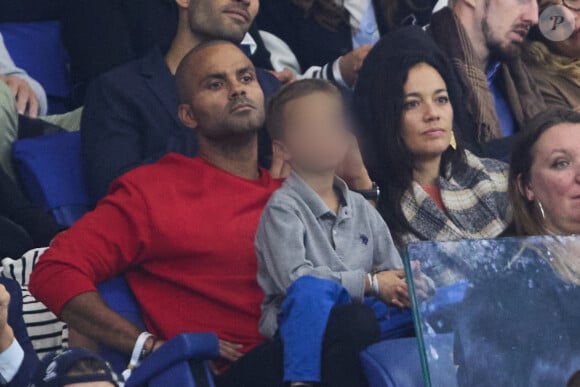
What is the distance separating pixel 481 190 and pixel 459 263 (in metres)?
1.39

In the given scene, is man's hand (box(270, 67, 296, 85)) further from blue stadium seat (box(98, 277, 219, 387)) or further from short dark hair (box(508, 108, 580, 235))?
blue stadium seat (box(98, 277, 219, 387))

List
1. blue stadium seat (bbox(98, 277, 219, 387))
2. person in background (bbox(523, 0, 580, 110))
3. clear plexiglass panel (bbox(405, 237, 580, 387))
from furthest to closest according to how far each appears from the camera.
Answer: person in background (bbox(523, 0, 580, 110)), blue stadium seat (bbox(98, 277, 219, 387)), clear plexiglass panel (bbox(405, 237, 580, 387))

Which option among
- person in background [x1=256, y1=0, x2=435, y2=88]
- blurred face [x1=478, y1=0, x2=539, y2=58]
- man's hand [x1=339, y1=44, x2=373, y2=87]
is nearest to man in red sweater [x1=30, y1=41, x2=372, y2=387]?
man's hand [x1=339, y1=44, x2=373, y2=87]

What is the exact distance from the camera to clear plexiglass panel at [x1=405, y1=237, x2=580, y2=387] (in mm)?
2115

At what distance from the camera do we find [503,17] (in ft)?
14.2

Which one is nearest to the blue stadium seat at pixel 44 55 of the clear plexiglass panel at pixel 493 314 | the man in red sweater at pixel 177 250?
the man in red sweater at pixel 177 250

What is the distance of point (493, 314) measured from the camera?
2152mm

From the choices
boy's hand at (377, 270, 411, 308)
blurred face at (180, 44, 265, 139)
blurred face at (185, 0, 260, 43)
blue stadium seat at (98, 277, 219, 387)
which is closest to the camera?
blue stadium seat at (98, 277, 219, 387)

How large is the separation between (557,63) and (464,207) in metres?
1.07

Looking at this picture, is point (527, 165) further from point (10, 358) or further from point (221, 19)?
point (10, 358)

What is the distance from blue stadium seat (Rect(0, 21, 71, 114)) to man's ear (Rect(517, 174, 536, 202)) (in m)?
1.57

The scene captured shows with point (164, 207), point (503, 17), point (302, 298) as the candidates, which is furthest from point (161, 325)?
point (503, 17)

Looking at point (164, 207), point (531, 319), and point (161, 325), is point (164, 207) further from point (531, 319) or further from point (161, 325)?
point (531, 319)

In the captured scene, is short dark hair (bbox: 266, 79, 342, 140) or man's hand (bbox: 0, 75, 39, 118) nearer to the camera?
short dark hair (bbox: 266, 79, 342, 140)
